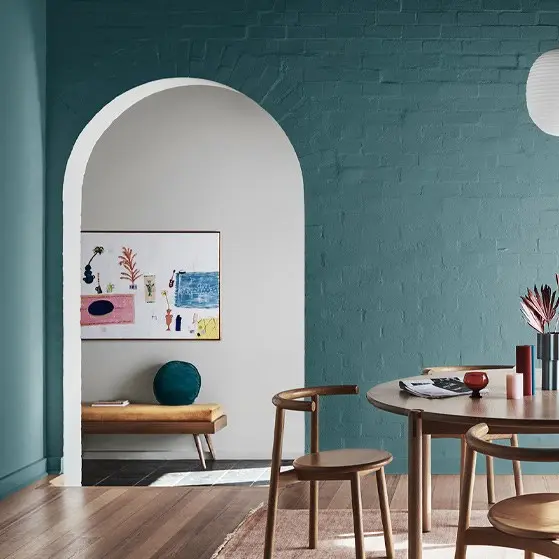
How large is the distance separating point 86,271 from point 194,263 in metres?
0.87

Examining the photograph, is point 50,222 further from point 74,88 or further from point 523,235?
point 523,235

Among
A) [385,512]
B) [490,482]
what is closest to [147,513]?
[385,512]

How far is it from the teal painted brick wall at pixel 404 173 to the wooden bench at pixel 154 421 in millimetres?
1682

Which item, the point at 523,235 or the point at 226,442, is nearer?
the point at 523,235

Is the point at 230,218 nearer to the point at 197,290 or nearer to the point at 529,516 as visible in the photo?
the point at 197,290

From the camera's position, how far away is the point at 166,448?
7.62 m

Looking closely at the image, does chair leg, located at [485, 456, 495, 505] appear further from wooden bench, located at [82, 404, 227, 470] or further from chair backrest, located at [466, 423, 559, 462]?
wooden bench, located at [82, 404, 227, 470]

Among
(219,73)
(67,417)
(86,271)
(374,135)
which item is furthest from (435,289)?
(86,271)

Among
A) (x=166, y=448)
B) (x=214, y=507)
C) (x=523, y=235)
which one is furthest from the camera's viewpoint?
(x=166, y=448)

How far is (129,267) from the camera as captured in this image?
302 inches

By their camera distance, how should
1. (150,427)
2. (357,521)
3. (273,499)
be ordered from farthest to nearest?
(150,427) < (273,499) < (357,521)

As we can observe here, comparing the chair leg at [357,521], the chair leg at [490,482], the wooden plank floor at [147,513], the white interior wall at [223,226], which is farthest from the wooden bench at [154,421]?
the chair leg at [357,521]

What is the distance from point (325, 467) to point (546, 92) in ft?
6.11

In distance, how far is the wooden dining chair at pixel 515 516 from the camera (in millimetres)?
2445
